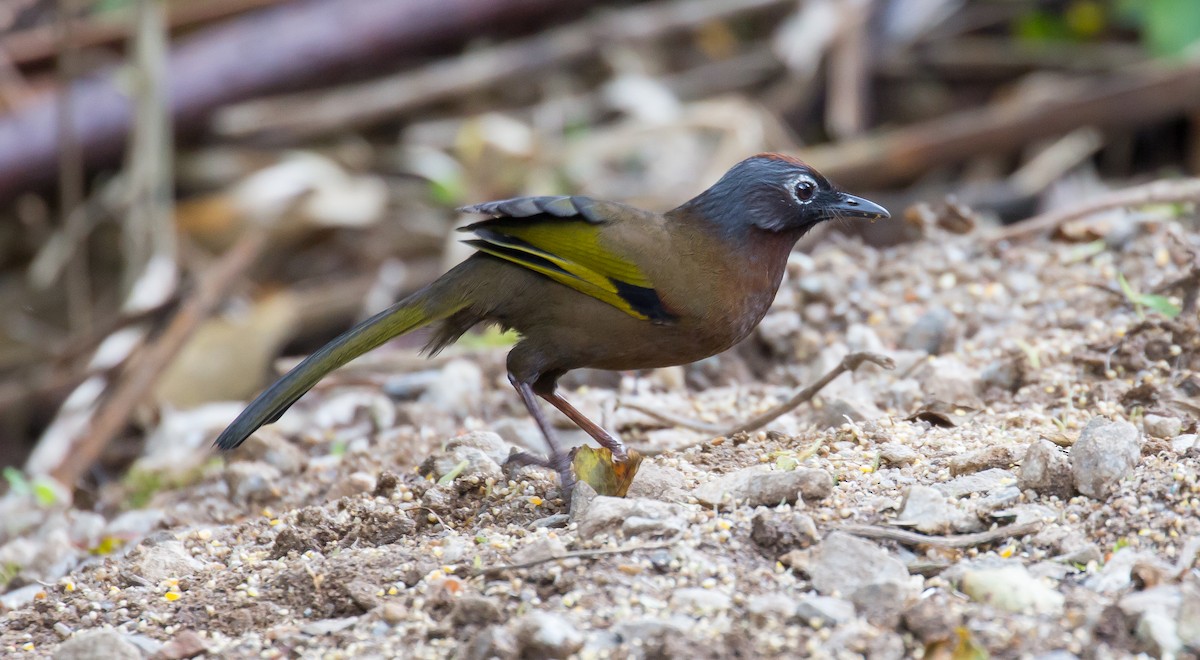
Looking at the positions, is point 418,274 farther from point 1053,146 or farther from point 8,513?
point 1053,146

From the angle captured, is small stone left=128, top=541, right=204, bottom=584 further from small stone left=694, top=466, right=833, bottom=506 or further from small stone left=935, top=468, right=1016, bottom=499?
small stone left=935, top=468, right=1016, bottom=499

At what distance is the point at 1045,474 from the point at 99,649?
2108mm

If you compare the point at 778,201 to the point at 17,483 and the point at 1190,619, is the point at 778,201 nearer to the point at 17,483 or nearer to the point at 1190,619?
the point at 1190,619

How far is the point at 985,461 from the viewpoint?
3426mm

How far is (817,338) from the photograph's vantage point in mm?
5246

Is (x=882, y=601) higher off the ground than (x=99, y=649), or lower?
lower

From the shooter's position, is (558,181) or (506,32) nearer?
(558,181)

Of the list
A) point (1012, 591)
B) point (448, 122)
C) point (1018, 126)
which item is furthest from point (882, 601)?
point (448, 122)

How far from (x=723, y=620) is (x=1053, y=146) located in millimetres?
6618

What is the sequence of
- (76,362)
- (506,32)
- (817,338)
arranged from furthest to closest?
(506,32)
(76,362)
(817,338)

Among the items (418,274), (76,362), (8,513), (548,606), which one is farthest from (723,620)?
(418,274)

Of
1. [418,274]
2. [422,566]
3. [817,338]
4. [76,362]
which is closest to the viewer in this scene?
[422,566]

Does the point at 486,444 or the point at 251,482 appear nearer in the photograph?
the point at 486,444

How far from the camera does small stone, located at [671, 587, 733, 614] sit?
9.17 feet
